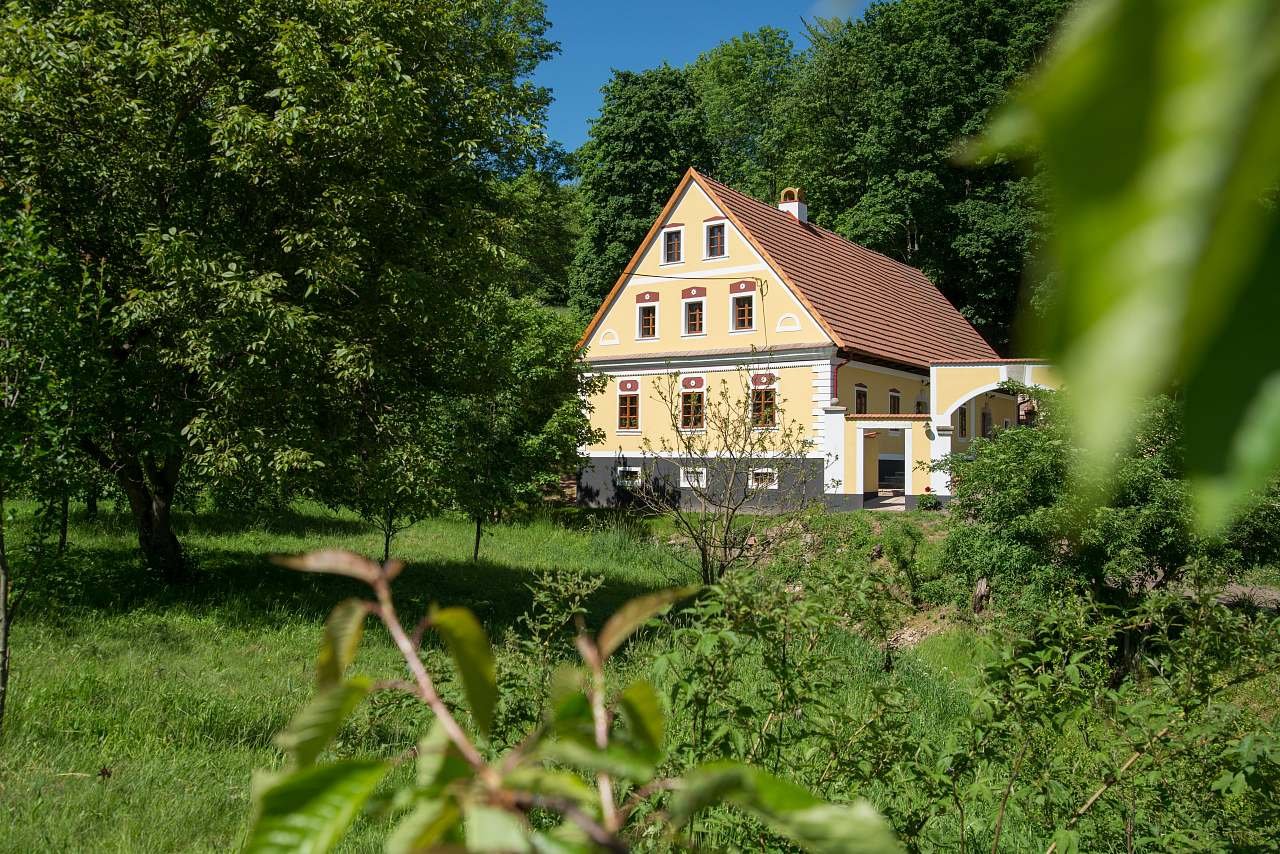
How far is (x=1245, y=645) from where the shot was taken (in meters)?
3.18

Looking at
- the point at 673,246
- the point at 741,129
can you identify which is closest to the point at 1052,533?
the point at 673,246

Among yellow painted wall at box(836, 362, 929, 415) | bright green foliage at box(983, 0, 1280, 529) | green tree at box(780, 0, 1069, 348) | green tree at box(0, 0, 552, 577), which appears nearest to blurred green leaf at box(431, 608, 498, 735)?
bright green foliage at box(983, 0, 1280, 529)

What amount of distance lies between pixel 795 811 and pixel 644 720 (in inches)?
4.0

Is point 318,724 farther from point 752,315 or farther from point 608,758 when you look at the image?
point 752,315

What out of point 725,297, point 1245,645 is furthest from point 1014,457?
point 725,297

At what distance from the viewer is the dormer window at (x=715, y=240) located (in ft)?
76.7

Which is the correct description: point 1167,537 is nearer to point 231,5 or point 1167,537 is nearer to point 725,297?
point 231,5

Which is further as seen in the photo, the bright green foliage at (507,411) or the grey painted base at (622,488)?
the grey painted base at (622,488)

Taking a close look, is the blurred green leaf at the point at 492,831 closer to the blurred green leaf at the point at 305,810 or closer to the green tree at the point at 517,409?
the blurred green leaf at the point at 305,810

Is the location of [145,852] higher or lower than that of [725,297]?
lower

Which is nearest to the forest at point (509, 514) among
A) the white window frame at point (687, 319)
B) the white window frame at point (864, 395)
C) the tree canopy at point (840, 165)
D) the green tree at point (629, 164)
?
the white window frame at point (687, 319)

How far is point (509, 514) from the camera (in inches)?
790

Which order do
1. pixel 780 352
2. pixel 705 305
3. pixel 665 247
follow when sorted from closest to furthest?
pixel 780 352, pixel 705 305, pixel 665 247

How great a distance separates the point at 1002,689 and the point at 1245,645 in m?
1.00
